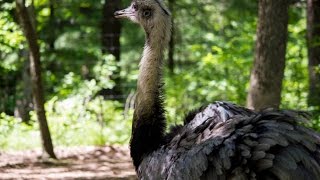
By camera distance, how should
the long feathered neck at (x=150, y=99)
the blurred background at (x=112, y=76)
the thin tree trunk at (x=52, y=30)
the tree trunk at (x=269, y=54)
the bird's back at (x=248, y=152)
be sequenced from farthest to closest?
1. the thin tree trunk at (x=52, y=30)
2. the blurred background at (x=112, y=76)
3. the tree trunk at (x=269, y=54)
4. the long feathered neck at (x=150, y=99)
5. the bird's back at (x=248, y=152)

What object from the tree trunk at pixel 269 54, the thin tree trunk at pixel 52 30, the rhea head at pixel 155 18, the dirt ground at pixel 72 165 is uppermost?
the rhea head at pixel 155 18

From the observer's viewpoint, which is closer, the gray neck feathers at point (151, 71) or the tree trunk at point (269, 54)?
the gray neck feathers at point (151, 71)

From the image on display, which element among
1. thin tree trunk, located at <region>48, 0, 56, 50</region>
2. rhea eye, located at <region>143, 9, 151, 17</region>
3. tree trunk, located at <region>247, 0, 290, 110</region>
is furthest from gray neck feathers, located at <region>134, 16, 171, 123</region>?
thin tree trunk, located at <region>48, 0, 56, 50</region>

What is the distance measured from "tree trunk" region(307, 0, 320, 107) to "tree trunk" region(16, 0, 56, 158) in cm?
376

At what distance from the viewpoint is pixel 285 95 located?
9.64 m

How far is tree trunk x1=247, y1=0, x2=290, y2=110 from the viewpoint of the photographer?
665 centimetres

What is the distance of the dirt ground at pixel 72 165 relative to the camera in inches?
277

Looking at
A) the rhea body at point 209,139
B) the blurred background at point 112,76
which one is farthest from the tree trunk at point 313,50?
the rhea body at point 209,139

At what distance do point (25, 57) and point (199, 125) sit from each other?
7.74 metres

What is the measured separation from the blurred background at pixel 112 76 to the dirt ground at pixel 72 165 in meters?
0.64

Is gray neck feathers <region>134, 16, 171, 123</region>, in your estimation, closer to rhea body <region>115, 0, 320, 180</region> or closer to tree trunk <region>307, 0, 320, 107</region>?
rhea body <region>115, 0, 320, 180</region>

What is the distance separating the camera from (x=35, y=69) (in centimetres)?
738

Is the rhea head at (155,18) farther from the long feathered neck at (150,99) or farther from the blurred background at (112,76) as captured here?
the blurred background at (112,76)

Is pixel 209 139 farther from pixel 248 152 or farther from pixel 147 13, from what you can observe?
pixel 147 13
